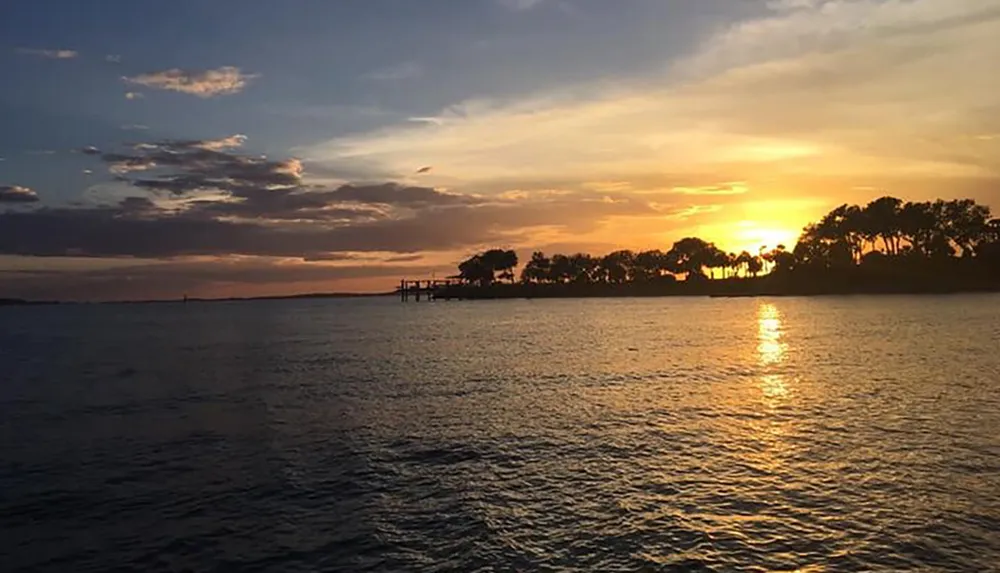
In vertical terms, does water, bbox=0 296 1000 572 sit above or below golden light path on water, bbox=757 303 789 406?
above

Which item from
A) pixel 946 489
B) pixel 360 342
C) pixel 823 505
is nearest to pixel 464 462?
pixel 823 505

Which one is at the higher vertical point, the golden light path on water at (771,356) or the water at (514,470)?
the water at (514,470)

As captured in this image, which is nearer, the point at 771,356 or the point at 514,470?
the point at 514,470

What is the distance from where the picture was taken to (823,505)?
20.6 meters

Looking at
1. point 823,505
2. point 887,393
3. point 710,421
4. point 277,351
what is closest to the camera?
point 823,505

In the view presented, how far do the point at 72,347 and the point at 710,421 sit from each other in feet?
289

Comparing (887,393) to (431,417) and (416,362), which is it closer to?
(431,417)

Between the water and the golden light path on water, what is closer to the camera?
the water

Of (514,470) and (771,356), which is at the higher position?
(514,470)

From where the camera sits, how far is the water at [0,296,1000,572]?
17.7m

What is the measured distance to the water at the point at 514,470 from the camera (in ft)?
58.2

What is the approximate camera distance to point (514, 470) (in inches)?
1000

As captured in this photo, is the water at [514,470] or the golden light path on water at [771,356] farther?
the golden light path on water at [771,356]

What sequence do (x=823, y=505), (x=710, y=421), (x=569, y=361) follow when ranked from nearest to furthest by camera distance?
1. (x=823, y=505)
2. (x=710, y=421)
3. (x=569, y=361)
